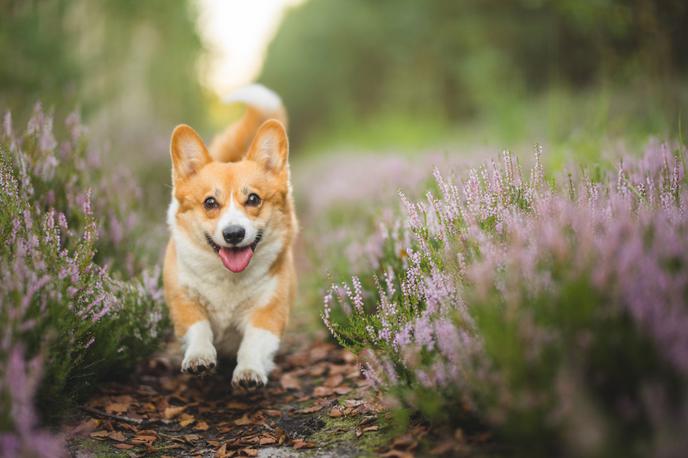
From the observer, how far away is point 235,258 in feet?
10.1

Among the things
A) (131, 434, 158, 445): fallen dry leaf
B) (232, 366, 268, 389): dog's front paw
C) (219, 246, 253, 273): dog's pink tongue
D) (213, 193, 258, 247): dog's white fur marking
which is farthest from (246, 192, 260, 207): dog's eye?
(131, 434, 158, 445): fallen dry leaf

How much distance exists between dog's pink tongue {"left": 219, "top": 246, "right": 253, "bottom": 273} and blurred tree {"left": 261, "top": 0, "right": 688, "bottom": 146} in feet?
16.4

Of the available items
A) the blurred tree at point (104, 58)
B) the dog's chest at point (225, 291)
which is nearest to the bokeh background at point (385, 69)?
the blurred tree at point (104, 58)

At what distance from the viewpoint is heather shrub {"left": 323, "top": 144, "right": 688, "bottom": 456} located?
1478 millimetres

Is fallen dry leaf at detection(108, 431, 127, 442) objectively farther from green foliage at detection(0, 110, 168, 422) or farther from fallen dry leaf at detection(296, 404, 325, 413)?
fallen dry leaf at detection(296, 404, 325, 413)

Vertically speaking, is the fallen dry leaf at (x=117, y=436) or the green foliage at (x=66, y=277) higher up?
the green foliage at (x=66, y=277)

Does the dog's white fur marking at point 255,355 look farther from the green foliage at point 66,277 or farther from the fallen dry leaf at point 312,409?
Result: the green foliage at point 66,277

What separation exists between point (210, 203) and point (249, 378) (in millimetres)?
1005

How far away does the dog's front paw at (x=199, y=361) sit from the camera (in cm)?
280

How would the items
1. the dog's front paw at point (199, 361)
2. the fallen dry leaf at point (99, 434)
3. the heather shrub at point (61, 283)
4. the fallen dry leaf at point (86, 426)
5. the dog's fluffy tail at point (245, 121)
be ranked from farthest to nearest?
the dog's fluffy tail at point (245, 121) < the dog's front paw at point (199, 361) < the fallen dry leaf at point (99, 434) < the fallen dry leaf at point (86, 426) < the heather shrub at point (61, 283)

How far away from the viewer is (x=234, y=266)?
305 centimetres

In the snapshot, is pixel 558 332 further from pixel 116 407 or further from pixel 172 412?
pixel 116 407

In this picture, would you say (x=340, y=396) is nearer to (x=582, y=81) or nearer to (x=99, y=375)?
(x=99, y=375)

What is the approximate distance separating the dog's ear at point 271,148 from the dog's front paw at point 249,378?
4.17 feet
